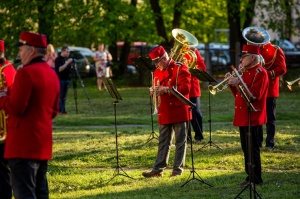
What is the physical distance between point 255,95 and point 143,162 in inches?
140

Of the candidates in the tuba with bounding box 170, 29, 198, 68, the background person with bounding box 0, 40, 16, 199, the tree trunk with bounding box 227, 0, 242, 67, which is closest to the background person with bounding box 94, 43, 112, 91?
the tree trunk with bounding box 227, 0, 242, 67

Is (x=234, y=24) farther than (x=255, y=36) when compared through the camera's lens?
Yes

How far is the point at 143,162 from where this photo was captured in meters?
14.3

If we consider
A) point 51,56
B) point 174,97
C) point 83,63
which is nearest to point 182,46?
point 174,97

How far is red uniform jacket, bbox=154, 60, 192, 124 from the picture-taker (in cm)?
1253

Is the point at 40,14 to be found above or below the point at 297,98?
above

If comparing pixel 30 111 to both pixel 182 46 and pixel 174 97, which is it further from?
pixel 182 46

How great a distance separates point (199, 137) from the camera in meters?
16.8

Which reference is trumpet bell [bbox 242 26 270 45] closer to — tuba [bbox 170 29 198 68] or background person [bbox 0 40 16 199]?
tuba [bbox 170 29 198 68]

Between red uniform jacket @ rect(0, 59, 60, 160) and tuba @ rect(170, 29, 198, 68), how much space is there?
5.18 metres

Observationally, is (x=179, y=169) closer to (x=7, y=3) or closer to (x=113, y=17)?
(x=113, y=17)

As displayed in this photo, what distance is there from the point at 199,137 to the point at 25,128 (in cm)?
904

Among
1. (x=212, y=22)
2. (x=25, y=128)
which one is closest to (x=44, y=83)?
(x=25, y=128)

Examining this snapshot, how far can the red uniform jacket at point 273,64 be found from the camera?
15.2m
